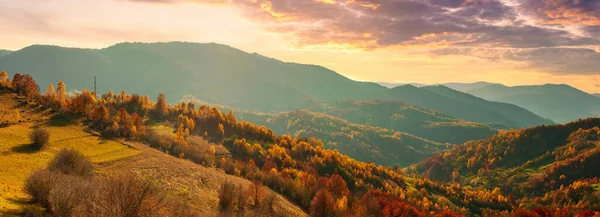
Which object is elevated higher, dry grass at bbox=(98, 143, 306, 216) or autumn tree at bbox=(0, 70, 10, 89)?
autumn tree at bbox=(0, 70, 10, 89)

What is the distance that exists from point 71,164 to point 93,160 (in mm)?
21480

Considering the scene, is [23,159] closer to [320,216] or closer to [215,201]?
[215,201]

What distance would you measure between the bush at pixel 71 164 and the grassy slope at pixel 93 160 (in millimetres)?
4433

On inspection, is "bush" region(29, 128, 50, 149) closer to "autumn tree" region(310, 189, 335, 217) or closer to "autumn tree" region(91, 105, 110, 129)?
"autumn tree" region(91, 105, 110, 129)

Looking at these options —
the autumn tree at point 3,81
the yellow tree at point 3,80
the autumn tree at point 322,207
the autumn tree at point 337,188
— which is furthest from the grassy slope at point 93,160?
the autumn tree at point 337,188

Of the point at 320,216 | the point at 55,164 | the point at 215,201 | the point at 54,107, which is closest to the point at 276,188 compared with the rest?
the point at 320,216

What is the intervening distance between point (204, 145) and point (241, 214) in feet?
368

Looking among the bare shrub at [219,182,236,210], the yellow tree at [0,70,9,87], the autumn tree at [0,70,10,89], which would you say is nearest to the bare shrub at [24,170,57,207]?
the bare shrub at [219,182,236,210]

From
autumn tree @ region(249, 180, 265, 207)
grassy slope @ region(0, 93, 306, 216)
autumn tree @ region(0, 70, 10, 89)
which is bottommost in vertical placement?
autumn tree @ region(249, 180, 265, 207)

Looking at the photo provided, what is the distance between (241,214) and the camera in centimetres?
6619

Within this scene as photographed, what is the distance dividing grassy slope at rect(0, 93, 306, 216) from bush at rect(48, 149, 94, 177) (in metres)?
Answer: 4.43

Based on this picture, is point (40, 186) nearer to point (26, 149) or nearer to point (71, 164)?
point (71, 164)

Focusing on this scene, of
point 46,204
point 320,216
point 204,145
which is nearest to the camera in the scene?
point 46,204

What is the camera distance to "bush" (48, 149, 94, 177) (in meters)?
55.1
